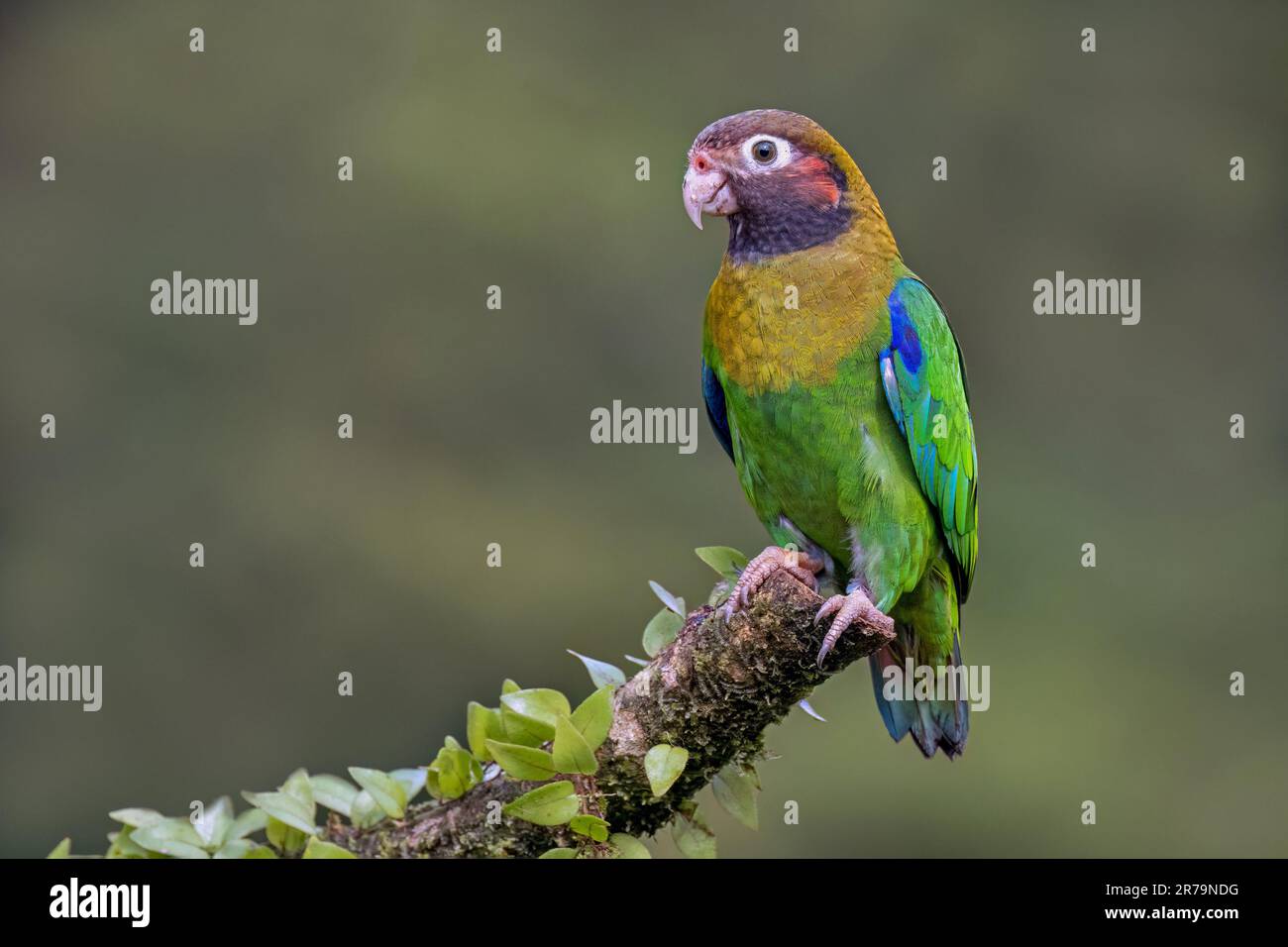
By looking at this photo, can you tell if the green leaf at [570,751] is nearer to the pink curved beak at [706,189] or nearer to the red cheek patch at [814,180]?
the pink curved beak at [706,189]

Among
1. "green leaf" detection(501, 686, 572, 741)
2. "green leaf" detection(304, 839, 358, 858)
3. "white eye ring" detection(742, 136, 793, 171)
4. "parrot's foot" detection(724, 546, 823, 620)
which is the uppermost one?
"white eye ring" detection(742, 136, 793, 171)

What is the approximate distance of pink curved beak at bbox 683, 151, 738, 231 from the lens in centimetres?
378

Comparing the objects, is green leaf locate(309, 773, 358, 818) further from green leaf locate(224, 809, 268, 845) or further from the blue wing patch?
the blue wing patch

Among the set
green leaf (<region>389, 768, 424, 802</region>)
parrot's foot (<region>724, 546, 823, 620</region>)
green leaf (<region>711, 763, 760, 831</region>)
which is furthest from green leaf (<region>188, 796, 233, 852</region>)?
parrot's foot (<region>724, 546, 823, 620</region>)

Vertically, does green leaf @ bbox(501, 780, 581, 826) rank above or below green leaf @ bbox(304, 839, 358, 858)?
above

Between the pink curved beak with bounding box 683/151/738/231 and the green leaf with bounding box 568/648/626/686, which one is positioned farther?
the pink curved beak with bounding box 683/151/738/231

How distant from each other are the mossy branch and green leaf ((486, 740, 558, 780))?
0.09 meters

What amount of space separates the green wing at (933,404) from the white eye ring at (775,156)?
480 mm

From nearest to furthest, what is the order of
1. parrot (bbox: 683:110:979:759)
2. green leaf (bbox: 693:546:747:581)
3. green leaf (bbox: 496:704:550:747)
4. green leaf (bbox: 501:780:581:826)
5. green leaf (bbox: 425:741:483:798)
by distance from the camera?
green leaf (bbox: 501:780:581:826) → green leaf (bbox: 496:704:550:747) → green leaf (bbox: 425:741:483:798) → green leaf (bbox: 693:546:747:581) → parrot (bbox: 683:110:979:759)

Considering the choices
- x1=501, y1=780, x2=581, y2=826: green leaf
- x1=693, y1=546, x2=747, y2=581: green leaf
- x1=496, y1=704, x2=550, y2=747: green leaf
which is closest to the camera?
x1=501, y1=780, x2=581, y2=826: green leaf

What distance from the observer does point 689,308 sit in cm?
814

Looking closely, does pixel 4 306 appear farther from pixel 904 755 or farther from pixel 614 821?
pixel 614 821

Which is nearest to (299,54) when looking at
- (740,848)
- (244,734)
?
(244,734)

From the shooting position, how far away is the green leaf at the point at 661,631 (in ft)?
10.3
